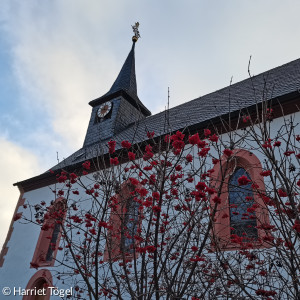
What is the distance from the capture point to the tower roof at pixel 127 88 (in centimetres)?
1434

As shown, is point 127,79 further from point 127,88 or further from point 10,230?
point 10,230

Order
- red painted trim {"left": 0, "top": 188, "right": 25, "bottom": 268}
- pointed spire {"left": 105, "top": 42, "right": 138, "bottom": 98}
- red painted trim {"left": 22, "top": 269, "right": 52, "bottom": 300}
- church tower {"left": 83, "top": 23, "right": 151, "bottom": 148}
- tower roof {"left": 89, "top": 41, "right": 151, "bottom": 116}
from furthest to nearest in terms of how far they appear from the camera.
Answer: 1. pointed spire {"left": 105, "top": 42, "right": 138, "bottom": 98}
2. tower roof {"left": 89, "top": 41, "right": 151, "bottom": 116}
3. church tower {"left": 83, "top": 23, "right": 151, "bottom": 148}
4. red painted trim {"left": 0, "top": 188, "right": 25, "bottom": 268}
5. red painted trim {"left": 22, "top": 269, "right": 52, "bottom": 300}

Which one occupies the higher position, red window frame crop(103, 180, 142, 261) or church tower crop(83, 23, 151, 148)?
church tower crop(83, 23, 151, 148)

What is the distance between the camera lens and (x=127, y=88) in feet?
49.8

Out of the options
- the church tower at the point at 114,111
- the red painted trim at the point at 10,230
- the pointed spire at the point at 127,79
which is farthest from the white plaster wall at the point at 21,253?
the pointed spire at the point at 127,79

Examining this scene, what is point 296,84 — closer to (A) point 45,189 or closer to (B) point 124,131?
(B) point 124,131

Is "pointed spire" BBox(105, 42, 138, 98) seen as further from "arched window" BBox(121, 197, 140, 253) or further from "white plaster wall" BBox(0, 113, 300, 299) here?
"arched window" BBox(121, 197, 140, 253)

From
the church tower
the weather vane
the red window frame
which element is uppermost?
the weather vane

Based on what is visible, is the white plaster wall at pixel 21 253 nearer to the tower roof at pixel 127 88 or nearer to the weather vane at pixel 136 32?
the tower roof at pixel 127 88

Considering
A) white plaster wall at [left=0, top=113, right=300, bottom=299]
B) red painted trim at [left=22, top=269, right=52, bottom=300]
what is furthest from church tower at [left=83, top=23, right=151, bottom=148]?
A: red painted trim at [left=22, top=269, right=52, bottom=300]

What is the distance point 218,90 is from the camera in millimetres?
12117

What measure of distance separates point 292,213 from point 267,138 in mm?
653

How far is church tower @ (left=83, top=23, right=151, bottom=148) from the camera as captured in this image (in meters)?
12.9

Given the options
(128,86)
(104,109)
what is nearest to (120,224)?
(104,109)
